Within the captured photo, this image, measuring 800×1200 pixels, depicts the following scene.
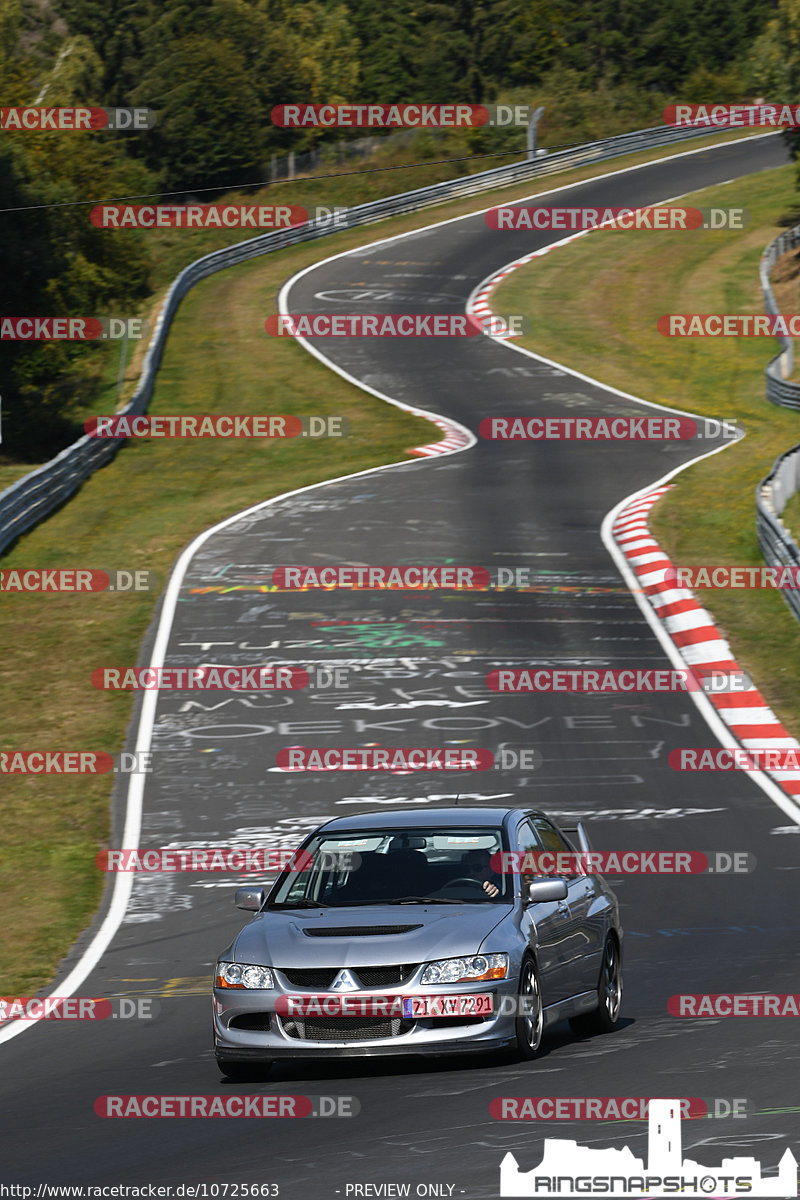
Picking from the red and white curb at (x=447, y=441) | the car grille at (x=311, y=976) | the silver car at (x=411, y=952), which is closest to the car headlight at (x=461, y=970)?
the silver car at (x=411, y=952)

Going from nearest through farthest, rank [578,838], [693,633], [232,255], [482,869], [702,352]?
[482,869], [578,838], [693,633], [702,352], [232,255]

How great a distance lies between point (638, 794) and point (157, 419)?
2851 centimetres

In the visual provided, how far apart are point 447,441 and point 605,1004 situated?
1217 inches

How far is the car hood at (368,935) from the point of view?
29.5 ft

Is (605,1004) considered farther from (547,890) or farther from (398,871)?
(398,871)

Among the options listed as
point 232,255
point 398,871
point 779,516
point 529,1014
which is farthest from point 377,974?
point 232,255

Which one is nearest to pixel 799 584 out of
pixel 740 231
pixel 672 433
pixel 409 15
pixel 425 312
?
pixel 672 433

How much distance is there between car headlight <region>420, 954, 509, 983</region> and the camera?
8961mm

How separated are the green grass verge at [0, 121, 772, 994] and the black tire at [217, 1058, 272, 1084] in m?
4.03

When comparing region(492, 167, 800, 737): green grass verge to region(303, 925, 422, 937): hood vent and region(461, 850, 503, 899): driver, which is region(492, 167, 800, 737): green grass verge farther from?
region(303, 925, 422, 937): hood vent

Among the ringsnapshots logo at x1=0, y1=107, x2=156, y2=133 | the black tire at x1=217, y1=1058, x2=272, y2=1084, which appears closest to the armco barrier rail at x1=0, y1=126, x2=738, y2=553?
the ringsnapshots logo at x1=0, y1=107, x2=156, y2=133

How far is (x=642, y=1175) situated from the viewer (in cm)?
684

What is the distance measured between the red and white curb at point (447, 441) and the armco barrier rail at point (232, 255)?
738cm

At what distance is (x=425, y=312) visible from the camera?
55969mm
